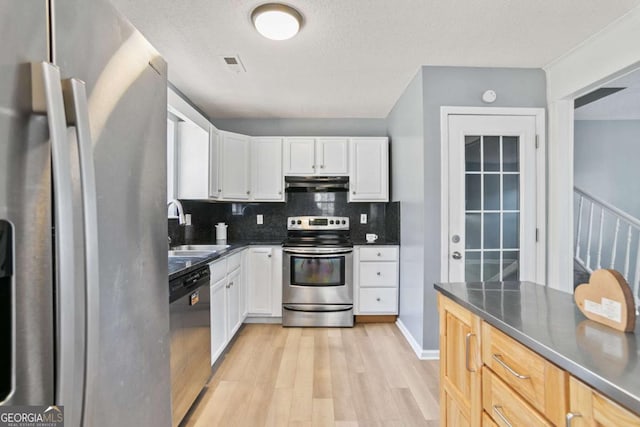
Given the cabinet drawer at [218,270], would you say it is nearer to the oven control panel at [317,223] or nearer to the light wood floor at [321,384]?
the light wood floor at [321,384]

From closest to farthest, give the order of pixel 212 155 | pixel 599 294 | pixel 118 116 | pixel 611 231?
pixel 118 116, pixel 599 294, pixel 212 155, pixel 611 231

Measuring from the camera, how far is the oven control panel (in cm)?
407

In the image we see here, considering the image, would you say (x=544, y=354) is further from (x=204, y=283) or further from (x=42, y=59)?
(x=204, y=283)

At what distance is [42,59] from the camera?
1.95ft

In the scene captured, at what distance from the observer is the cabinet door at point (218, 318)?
96.5 inches

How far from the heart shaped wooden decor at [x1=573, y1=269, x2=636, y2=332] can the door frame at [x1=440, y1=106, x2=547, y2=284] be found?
167cm

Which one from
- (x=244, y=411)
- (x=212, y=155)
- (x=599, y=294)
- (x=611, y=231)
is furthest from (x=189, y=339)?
(x=611, y=231)

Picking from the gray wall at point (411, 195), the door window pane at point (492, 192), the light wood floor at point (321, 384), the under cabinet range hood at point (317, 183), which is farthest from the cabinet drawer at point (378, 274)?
the door window pane at point (492, 192)

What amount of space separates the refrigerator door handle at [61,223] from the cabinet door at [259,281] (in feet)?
10.00

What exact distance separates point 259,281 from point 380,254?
1369 millimetres

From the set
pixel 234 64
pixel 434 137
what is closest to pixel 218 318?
pixel 234 64

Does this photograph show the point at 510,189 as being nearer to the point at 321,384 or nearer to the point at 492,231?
the point at 492,231

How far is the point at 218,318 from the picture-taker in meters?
2.57

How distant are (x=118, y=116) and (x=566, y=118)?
10.3ft
